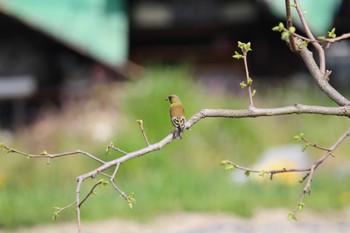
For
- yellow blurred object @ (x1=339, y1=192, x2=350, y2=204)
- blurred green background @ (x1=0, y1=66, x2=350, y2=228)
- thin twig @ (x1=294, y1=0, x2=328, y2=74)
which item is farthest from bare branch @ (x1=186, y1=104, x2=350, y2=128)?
yellow blurred object @ (x1=339, y1=192, x2=350, y2=204)

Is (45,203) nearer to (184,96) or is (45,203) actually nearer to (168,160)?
(168,160)

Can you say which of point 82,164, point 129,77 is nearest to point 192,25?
point 129,77

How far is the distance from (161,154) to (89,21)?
769 cm

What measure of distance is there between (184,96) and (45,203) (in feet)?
15.1

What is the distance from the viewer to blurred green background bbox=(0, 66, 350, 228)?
7035mm

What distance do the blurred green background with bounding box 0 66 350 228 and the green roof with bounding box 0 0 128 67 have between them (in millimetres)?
2260

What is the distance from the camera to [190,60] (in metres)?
16.3

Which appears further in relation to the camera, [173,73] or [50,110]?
[50,110]

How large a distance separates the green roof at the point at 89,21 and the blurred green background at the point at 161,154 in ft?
7.42

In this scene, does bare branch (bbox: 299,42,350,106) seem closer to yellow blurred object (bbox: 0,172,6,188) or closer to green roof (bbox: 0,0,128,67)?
yellow blurred object (bbox: 0,172,6,188)

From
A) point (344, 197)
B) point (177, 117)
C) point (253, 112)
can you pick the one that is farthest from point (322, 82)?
point (344, 197)

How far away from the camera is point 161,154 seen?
976cm

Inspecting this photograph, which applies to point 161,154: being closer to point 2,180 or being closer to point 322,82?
point 2,180

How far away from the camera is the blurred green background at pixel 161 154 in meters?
7.04
